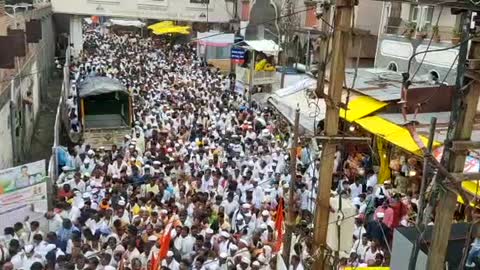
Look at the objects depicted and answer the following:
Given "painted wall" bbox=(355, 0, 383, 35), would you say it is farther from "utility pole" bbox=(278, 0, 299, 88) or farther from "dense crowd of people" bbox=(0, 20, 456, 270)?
"dense crowd of people" bbox=(0, 20, 456, 270)

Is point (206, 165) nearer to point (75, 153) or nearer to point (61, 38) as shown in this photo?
point (75, 153)

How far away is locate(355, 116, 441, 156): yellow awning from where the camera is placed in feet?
34.9

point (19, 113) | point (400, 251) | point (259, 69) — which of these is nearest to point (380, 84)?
point (259, 69)

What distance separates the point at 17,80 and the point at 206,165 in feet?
18.9

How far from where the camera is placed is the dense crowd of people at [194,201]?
7.57 metres

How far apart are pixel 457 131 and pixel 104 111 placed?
44.3ft

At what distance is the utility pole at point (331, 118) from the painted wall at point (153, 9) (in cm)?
2427

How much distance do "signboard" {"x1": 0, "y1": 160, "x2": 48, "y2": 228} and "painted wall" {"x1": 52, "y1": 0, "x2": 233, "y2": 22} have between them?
20326 mm

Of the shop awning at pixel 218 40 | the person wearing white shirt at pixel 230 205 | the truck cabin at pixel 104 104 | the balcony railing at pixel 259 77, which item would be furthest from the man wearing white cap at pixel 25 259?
the shop awning at pixel 218 40

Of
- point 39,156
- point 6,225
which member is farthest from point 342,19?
point 39,156

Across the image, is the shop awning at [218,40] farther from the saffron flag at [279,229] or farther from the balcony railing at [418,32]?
the saffron flag at [279,229]

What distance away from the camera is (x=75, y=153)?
12.8 meters

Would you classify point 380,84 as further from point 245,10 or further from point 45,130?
point 245,10

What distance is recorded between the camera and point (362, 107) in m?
13.3
